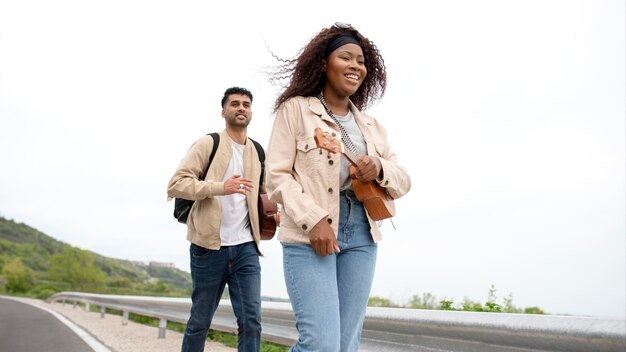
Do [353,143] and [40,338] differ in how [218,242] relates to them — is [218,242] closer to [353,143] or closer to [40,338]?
[353,143]

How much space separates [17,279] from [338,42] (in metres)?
73.4

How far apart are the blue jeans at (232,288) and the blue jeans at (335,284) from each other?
6.70 feet

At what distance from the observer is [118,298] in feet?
40.7

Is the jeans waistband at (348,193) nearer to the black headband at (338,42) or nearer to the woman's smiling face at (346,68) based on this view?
the woman's smiling face at (346,68)

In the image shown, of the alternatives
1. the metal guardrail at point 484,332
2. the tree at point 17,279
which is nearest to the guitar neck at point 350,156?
the metal guardrail at point 484,332

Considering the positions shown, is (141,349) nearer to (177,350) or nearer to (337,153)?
(177,350)

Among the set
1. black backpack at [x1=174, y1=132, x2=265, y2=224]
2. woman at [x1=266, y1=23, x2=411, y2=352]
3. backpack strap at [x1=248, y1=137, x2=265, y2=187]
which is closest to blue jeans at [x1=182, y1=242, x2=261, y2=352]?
black backpack at [x1=174, y1=132, x2=265, y2=224]

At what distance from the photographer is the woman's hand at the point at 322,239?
8.74 feet

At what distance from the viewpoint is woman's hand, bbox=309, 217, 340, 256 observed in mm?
2664

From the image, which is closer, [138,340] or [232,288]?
[232,288]

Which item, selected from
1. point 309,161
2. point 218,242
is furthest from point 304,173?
point 218,242

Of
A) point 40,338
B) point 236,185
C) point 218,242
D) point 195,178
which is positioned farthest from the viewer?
point 40,338

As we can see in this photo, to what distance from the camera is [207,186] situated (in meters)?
4.63

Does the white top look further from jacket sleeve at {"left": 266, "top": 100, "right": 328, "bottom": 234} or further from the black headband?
the black headband
